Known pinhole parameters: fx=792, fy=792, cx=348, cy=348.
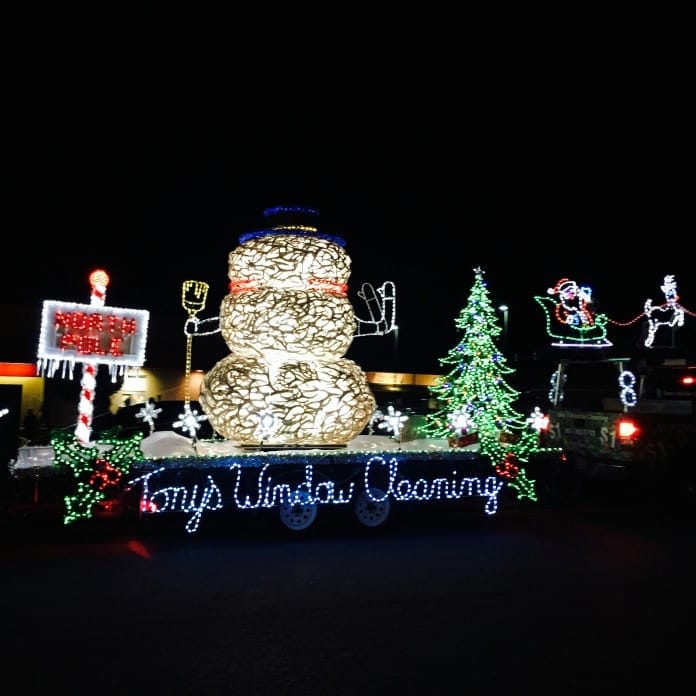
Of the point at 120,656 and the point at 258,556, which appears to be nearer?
the point at 120,656

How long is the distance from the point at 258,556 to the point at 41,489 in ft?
8.22

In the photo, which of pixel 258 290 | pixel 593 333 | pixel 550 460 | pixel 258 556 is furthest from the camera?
Answer: pixel 593 333

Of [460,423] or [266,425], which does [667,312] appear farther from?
[266,425]

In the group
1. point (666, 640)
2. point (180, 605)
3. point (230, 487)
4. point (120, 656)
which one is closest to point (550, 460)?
point (230, 487)

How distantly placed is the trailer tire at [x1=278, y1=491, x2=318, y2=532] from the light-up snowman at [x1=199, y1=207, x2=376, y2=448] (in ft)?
2.40

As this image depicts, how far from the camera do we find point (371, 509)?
388 inches

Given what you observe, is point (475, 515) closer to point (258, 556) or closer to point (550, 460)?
point (550, 460)

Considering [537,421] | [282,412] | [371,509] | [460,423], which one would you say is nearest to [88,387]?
[282,412]

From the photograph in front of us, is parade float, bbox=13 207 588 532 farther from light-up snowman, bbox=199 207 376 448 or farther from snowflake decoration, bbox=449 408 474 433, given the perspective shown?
snowflake decoration, bbox=449 408 474 433

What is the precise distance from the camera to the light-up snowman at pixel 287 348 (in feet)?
31.2

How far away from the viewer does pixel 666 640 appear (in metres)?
5.57

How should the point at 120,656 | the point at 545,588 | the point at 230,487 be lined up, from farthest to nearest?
the point at 230,487 → the point at 545,588 → the point at 120,656

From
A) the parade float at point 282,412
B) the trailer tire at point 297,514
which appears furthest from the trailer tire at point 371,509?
the trailer tire at point 297,514

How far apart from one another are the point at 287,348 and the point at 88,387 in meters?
2.61
